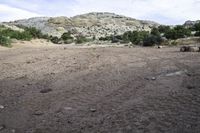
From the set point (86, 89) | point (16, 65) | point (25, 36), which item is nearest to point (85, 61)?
point (16, 65)

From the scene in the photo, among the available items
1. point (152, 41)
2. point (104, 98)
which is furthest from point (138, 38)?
point (104, 98)

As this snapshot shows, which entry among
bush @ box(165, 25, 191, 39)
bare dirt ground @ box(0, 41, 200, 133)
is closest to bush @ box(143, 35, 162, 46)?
bush @ box(165, 25, 191, 39)

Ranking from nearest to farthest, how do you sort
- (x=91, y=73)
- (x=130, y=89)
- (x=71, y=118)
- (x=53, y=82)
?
(x=71, y=118)
(x=130, y=89)
(x=53, y=82)
(x=91, y=73)

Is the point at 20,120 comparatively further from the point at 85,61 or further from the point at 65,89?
the point at 85,61

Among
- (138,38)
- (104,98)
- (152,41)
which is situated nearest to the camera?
(104,98)

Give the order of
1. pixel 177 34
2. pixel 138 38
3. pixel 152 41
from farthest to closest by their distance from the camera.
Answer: pixel 138 38 < pixel 177 34 < pixel 152 41

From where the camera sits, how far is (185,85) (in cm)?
936

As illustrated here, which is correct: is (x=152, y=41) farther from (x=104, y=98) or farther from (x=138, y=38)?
(x=104, y=98)

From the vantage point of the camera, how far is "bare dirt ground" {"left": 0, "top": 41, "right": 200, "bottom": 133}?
720 cm

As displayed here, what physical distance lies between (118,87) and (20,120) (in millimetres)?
2539

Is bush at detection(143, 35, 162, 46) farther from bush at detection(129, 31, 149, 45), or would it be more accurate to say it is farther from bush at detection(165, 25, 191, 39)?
bush at detection(165, 25, 191, 39)

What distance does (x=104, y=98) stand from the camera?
8.76m

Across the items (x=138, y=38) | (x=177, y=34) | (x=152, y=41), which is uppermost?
(x=177, y=34)

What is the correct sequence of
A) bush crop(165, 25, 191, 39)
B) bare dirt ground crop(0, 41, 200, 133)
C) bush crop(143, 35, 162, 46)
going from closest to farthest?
1. bare dirt ground crop(0, 41, 200, 133)
2. bush crop(143, 35, 162, 46)
3. bush crop(165, 25, 191, 39)
